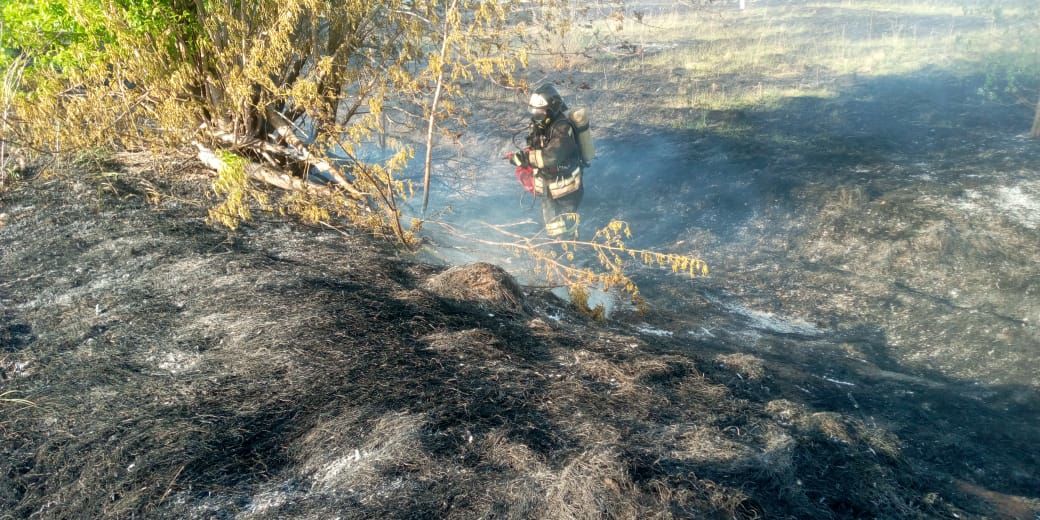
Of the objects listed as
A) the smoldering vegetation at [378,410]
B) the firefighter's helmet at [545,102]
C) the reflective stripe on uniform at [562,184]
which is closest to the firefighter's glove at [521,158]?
the reflective stripe on uniform at [562,184]

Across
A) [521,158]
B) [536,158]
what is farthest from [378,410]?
[536,158]

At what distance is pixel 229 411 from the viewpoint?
138 inches

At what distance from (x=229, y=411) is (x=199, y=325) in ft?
3.89

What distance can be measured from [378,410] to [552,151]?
5.45 meters

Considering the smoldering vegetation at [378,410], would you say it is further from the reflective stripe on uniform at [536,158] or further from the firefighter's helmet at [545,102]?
the firefighter's helmet at [545,102]

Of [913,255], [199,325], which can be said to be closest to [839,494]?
[199,325]

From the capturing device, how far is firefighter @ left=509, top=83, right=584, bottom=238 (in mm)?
8320

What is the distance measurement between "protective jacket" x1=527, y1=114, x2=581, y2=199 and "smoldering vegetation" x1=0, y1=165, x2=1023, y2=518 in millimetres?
3245

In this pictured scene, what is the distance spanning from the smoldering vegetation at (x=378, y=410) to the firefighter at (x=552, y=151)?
10.6 feet

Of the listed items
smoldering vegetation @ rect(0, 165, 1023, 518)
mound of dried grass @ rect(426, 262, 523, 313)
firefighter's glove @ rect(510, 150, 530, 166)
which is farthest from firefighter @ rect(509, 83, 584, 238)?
smoldering vegetation @ rect(0, 165, 1023, 518)

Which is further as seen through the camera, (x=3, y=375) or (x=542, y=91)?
(x=542, y=91)

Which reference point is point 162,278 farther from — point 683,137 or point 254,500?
point 683,137

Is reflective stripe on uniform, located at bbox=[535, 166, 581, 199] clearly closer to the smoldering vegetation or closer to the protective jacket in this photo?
the protective jacket

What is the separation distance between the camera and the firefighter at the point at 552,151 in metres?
8.32
